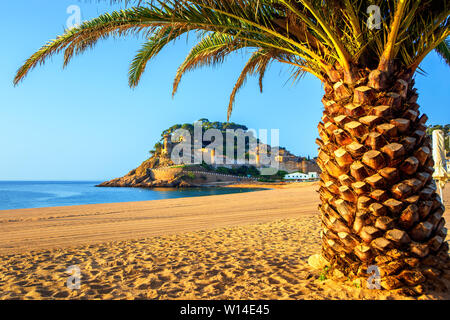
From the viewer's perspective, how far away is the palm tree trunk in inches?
99.5

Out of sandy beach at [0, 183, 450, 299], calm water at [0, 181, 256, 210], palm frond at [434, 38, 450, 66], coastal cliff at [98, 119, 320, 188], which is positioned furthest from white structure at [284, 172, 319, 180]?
palm frond at [434, 38, 450, 66]

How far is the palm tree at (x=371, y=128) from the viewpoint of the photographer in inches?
100.0

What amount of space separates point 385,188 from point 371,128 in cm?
62

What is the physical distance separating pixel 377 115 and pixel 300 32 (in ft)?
4.82

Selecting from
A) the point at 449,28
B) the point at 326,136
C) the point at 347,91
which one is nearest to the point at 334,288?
the point at 326,136

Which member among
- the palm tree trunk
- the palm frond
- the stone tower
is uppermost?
the stone tower

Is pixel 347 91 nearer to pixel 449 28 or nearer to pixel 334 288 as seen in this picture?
pixel 449 28

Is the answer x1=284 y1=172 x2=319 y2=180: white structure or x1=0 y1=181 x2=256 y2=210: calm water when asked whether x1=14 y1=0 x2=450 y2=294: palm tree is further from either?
x1=284 y1=172 x2=319 y2=180: white structure

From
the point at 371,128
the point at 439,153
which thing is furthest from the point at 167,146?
the point at 371,128

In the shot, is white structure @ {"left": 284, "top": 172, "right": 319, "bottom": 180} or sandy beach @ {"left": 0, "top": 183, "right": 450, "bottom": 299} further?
white structure @ {"left": 284, "top": 172, "right": 319, "bottom": 180}

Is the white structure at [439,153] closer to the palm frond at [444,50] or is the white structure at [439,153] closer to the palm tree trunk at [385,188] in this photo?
the palm frond at [444,50]

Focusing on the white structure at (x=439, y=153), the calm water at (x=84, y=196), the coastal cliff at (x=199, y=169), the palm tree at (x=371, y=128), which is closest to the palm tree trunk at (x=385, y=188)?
the palm tree at (x=371, y=128)

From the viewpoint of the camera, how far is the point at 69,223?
8.33 meters

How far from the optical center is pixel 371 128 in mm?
2631
